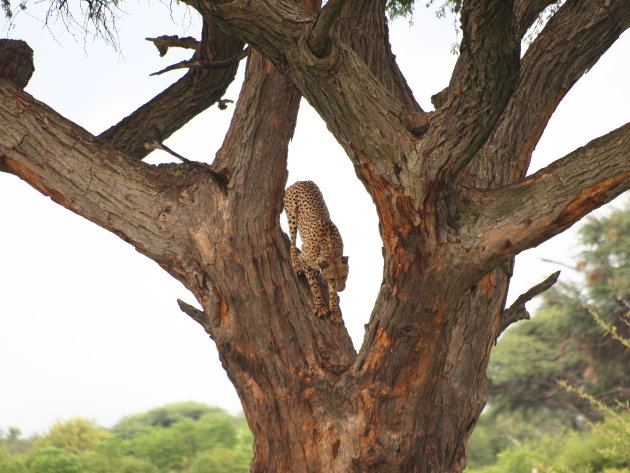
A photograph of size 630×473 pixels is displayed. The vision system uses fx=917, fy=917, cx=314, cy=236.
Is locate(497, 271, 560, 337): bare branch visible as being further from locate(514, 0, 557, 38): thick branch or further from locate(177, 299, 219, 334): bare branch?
locate(177, 299, 219, 334): bare branch

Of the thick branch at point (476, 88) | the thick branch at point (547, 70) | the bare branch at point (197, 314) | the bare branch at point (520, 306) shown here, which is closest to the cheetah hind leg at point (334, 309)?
the bare branch at point (197, 314)

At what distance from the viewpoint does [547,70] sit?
18.0ft

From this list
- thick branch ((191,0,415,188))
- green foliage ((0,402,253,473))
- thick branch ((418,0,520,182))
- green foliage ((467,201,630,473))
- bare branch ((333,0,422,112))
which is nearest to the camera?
thick branch ((418,0,520,182))

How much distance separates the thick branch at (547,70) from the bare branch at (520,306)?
65 cm

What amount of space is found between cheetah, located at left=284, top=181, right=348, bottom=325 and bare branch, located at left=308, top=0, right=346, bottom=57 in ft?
5.76

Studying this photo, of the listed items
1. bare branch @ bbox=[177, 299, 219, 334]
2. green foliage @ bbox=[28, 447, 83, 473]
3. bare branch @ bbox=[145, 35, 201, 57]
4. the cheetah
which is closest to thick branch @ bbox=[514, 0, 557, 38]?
the cheetah

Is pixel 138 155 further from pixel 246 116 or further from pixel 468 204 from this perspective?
pixel 468 204

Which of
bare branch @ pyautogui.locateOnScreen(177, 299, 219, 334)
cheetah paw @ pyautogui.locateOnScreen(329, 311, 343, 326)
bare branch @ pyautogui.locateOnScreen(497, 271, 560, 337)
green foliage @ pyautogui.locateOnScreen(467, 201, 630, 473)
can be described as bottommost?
bare branch @ pyautogui.locateOnScreen(177, 299, 219, 334)

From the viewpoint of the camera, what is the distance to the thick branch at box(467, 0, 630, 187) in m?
5.42

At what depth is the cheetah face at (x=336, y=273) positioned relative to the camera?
628 cm

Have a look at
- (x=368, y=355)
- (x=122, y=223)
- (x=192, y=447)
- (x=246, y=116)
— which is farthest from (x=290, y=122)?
(x=192, y=447)

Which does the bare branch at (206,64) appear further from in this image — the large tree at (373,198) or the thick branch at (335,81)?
the thick branch at (335,81)

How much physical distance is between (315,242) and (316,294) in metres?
0.80

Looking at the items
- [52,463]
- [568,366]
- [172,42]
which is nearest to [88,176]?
[172,42]
